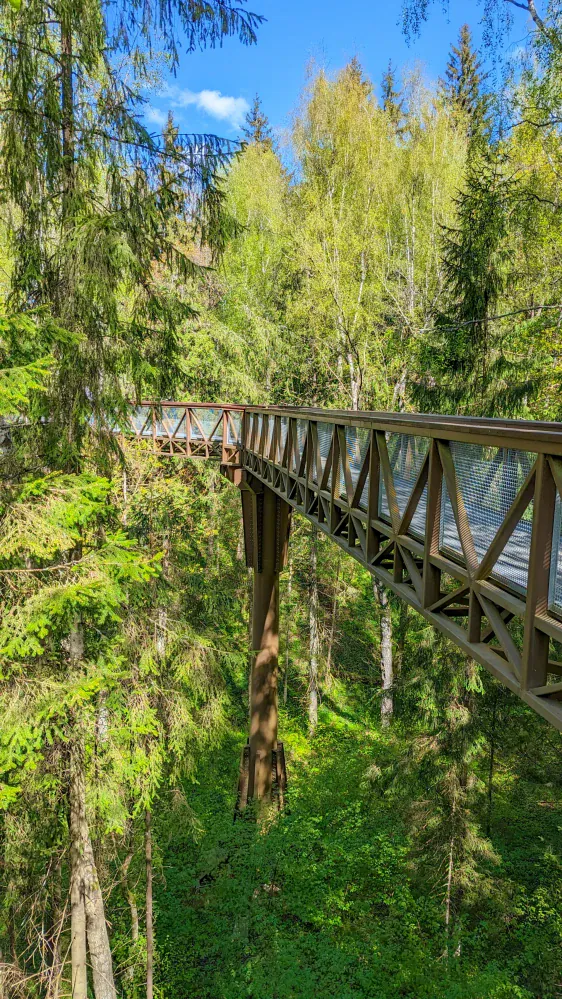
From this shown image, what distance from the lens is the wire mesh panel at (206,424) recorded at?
1077 cm

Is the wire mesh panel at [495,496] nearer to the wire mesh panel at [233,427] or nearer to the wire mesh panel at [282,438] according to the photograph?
the wire mesh panel at [282,438]

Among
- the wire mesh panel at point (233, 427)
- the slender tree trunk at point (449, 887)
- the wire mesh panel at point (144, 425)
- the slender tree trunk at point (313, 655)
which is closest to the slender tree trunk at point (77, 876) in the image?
the slender tree trunk at point (449, 887)

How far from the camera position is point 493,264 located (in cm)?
821

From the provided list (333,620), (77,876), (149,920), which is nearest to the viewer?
(77,876)

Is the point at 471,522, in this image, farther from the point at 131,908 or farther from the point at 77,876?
the point at 131,908

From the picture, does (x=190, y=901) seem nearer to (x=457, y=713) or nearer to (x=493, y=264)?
(x=457, y=713)

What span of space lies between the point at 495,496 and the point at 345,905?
9.51 metres

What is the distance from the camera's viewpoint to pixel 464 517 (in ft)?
9.18

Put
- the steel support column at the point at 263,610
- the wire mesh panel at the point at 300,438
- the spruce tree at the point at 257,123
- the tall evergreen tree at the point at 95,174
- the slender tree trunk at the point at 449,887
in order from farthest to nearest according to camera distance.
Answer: the spruce tree at the point at 257,123
the steel support column at the point at 263,610
the slender tree trunk at the point at 449,887
the wire mesh panel at the point at 300,438
the tall evergreen tree at the point at 95,174

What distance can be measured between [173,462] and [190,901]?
8.97 m

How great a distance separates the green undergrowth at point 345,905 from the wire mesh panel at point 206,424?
6578mm

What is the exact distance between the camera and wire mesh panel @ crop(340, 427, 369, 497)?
4.38m

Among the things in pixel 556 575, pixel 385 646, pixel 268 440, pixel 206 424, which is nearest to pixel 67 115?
pixel 268 440

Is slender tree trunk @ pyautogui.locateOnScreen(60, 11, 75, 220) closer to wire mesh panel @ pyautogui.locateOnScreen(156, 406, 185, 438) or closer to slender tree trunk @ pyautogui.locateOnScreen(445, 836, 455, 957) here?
wire mesh panel @ pyautogui.locateOnScreen(156, 406, 185, 438)
